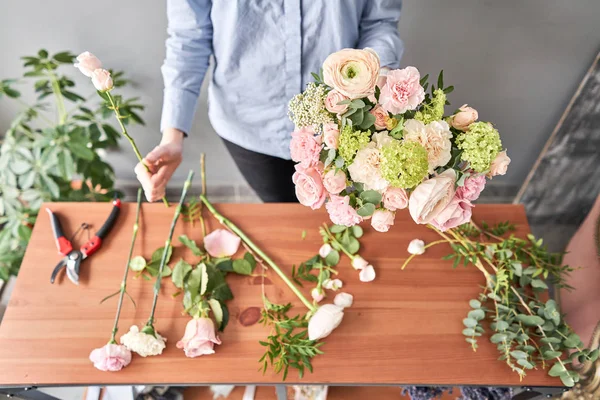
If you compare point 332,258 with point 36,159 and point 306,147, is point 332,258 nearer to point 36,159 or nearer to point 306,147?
point 306,147

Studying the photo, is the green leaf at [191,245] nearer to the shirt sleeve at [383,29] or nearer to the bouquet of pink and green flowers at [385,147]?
the bouquet of pink and green flowers at [385,147]

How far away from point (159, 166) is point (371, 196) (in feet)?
1.68

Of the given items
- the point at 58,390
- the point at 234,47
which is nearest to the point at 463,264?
the point at 234,47

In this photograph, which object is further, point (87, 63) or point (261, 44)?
point (261, 44)

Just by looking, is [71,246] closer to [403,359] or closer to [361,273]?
[361,273]

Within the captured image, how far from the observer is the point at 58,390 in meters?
1.54

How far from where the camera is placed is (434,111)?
644 mm

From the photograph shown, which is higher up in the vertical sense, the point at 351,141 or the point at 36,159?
the point at 351,141

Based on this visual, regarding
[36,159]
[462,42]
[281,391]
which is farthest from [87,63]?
[462,42]

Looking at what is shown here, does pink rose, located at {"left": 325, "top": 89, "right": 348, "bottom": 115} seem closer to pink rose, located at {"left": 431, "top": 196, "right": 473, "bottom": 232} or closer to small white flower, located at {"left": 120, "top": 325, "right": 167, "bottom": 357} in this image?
pink rose, located at {"left": 431, "top": 196, "right": 473, "bottom": 232}

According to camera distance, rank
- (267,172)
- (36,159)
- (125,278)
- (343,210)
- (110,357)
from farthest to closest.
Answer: (36,159), (267,172), (125,278), (110,357), (343,210)

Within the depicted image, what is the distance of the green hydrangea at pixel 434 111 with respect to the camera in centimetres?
64

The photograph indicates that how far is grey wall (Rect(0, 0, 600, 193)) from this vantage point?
132 centimetres

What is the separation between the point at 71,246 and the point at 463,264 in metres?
0.88
